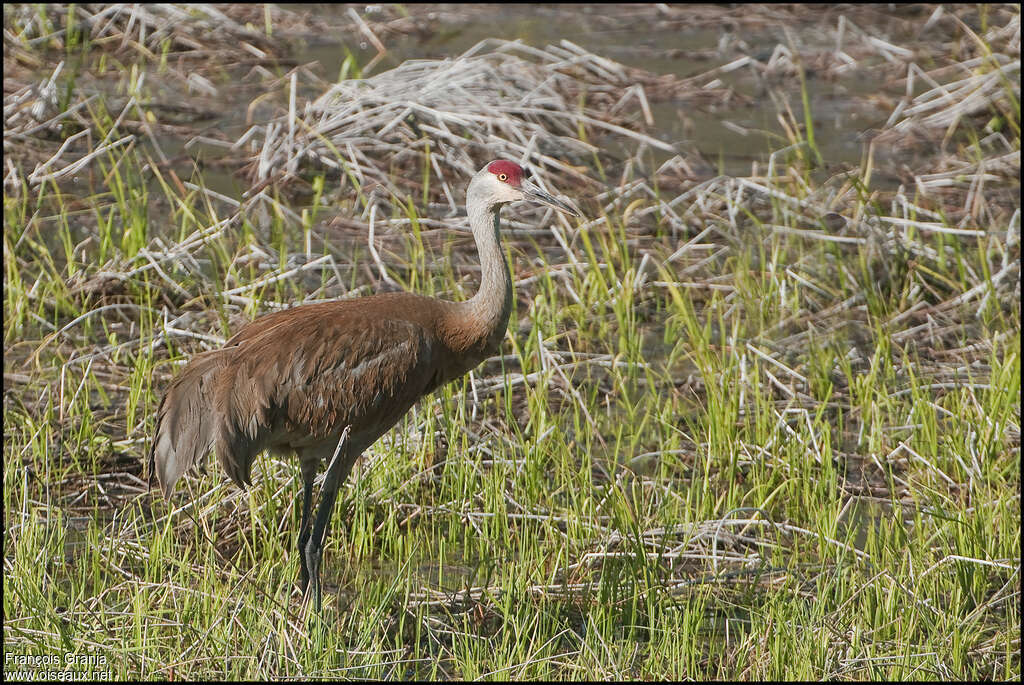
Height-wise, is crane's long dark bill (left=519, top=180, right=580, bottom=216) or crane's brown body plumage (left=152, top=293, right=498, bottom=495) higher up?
crane's long dark bill (left=519, top=180, right=580, bottom=216)

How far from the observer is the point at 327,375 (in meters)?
4.65

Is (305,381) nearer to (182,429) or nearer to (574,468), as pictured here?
(182,429)

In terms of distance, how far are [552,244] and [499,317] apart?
2.88 metres

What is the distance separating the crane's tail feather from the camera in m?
4.45

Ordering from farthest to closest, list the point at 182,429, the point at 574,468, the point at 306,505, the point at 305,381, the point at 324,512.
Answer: the point at 574,468
the point at 306,505
the point at 324,512
the point at 305,381
the point at 182,429

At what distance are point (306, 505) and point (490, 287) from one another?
982 millimetres

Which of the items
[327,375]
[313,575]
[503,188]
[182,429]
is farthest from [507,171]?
[313,575]

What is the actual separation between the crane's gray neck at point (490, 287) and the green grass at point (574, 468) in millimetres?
586

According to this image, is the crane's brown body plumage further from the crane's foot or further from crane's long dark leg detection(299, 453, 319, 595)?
the crane's foot

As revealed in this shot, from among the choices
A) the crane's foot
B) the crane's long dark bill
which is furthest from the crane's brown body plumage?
the crane's long dark bill

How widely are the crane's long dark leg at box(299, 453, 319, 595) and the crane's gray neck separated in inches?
29.0

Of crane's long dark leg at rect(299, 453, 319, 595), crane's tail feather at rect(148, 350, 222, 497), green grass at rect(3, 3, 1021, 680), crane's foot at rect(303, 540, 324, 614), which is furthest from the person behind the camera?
crane's long dark leg at rect(299, 453, 319, 595)

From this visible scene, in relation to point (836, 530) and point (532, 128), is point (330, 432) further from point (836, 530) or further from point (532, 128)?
point (532, 128)

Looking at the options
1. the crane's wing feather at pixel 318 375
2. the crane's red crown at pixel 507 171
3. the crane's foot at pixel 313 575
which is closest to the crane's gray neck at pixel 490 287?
the crane's red crown at pixel 507 171
